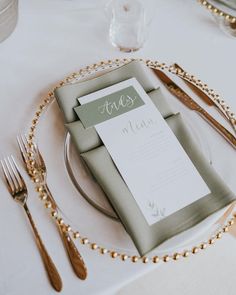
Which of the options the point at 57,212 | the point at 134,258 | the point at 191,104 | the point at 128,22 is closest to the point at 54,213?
the point at 57,212

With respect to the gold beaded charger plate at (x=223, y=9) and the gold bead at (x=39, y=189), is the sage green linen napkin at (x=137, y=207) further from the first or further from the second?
the gold beaded charger plate at (x=223, y=9)

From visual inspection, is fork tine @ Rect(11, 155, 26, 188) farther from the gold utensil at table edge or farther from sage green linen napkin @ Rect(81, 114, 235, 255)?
the gold utensil at table edge

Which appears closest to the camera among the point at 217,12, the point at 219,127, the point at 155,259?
the point at 155,259

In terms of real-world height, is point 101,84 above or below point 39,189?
above

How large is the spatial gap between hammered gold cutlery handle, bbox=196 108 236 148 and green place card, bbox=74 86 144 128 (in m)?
0.09

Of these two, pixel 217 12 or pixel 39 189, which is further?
pixel 217 12

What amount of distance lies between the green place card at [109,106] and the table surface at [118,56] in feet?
0.32

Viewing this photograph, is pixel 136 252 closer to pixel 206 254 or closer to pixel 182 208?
pixel 182 208

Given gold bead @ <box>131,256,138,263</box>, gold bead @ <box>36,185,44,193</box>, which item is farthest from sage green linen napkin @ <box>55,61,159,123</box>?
gold bead @ <box>131,256,138,263</box>

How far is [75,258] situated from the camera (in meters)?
0.46

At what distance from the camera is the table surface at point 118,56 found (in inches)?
22.1

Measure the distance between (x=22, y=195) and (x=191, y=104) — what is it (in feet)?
0.92

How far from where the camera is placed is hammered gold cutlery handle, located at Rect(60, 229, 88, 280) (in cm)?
46

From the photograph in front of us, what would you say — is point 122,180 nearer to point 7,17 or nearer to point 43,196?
point 43,196
